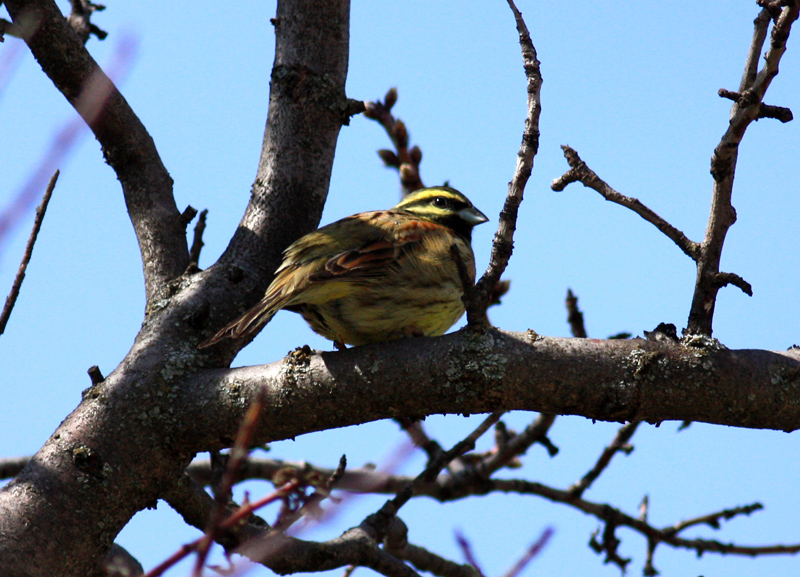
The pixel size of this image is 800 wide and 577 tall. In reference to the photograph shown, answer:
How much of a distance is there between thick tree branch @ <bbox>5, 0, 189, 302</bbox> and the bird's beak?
66.5 inches

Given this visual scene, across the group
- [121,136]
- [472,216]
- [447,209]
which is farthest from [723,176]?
[121,136]

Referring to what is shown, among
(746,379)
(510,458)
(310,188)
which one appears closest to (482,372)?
(746,379)

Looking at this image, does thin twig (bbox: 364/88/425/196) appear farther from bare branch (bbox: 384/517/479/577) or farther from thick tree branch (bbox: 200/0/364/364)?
bare branch (bbox: 384/517/479/577)

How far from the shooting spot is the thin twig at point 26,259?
2.34 metres

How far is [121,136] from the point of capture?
11.8 ft

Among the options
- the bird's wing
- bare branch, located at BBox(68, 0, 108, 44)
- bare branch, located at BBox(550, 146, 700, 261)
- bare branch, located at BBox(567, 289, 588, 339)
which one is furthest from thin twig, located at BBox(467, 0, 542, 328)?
bare branch, located at BBox(68, 0, 108, 44)

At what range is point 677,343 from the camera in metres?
2.64

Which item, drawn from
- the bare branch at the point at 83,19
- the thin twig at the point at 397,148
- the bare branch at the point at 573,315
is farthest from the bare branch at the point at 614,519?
the bare branch at the point at 83,19

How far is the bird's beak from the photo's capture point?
15.1ft

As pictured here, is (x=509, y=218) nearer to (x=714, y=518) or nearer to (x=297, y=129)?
(x=297, y=129)

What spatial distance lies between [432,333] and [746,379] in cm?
132

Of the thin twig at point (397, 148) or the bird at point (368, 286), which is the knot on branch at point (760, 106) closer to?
the bird at point (368, 286)

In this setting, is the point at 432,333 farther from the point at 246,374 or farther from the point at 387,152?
the point at 387,152

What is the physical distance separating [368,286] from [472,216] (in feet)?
4.81
